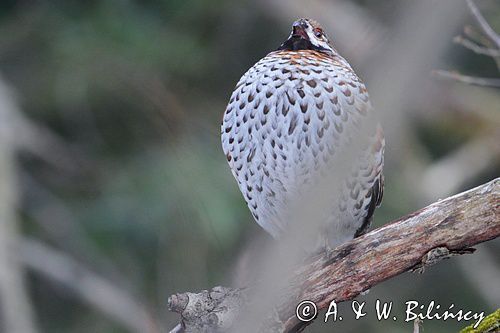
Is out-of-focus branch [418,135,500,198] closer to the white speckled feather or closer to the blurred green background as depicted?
the blurred green background

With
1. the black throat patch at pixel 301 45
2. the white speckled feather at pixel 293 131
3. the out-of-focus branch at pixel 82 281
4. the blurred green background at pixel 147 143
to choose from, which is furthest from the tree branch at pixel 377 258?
the out-of-focus branch at pixel 82 281

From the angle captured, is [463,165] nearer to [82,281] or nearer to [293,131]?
[82,281]

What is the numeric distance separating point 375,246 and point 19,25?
781cm

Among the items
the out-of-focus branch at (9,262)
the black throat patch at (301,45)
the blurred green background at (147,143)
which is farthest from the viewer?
the blurred green background at (147,143)

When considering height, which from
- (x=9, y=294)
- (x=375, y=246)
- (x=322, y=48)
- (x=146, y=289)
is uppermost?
(x=146, y=289)

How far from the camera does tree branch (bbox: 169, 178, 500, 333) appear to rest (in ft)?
12.4

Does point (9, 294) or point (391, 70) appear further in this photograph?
point (9, 294)

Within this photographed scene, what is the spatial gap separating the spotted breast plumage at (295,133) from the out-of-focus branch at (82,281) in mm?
5009

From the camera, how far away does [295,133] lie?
441cm

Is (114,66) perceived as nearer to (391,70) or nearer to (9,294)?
(9,294)

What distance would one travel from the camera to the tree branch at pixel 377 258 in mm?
3768

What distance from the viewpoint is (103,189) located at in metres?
10.8

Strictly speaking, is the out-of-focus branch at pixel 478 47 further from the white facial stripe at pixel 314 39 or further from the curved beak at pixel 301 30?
the curved beak at pixel 301 30

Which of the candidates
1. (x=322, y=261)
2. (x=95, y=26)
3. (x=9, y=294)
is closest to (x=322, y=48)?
(x=322, y=261)
